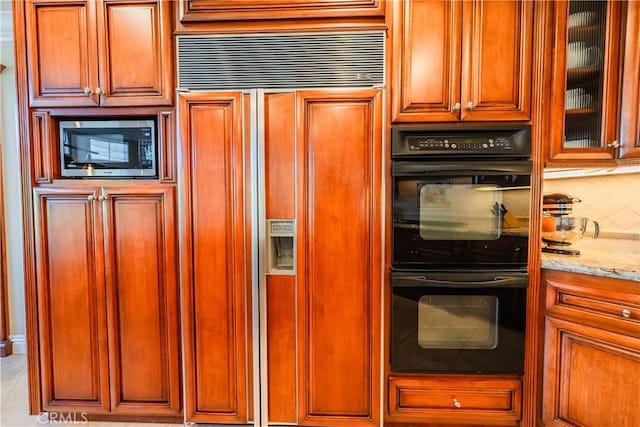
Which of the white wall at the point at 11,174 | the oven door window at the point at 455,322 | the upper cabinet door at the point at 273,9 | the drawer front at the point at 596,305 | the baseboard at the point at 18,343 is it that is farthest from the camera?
the baseboard at the point at 18,343

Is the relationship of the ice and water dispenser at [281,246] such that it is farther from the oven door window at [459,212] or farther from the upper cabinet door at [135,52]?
the upper cabinet door at [135,52]

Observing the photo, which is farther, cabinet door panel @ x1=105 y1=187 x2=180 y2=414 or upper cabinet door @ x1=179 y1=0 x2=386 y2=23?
cabinet door panel @ x1=105 y1=187 x2=180 y2=414

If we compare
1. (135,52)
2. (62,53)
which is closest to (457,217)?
(135,52)

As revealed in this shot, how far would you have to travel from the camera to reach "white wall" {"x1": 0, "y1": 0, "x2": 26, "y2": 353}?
2275 millimetres

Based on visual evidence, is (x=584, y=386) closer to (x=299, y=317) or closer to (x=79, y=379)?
(x=299, y=317)

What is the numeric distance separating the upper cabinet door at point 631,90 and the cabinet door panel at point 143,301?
2.36 m

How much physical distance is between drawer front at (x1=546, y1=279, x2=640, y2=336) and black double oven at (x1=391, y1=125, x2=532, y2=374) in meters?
0.14

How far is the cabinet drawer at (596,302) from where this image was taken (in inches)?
48.4

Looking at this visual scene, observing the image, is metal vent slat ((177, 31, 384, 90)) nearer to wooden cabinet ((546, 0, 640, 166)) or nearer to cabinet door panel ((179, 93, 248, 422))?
cabinet door panel ((179, 93, 248, 422))

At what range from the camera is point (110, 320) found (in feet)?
5.07

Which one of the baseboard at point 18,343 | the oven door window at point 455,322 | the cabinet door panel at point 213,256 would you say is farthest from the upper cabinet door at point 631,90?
the baseboard at point 18,343

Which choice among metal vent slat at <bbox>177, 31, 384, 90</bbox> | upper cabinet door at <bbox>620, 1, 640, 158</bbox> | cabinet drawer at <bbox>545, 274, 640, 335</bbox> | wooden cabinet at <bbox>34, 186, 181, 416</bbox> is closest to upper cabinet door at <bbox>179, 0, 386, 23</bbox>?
metal vent slat at <bbox>177, 31, 384, 90</bbox>

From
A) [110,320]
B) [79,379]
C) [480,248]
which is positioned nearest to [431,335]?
[480,248]

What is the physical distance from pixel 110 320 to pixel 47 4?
1.68 meters
